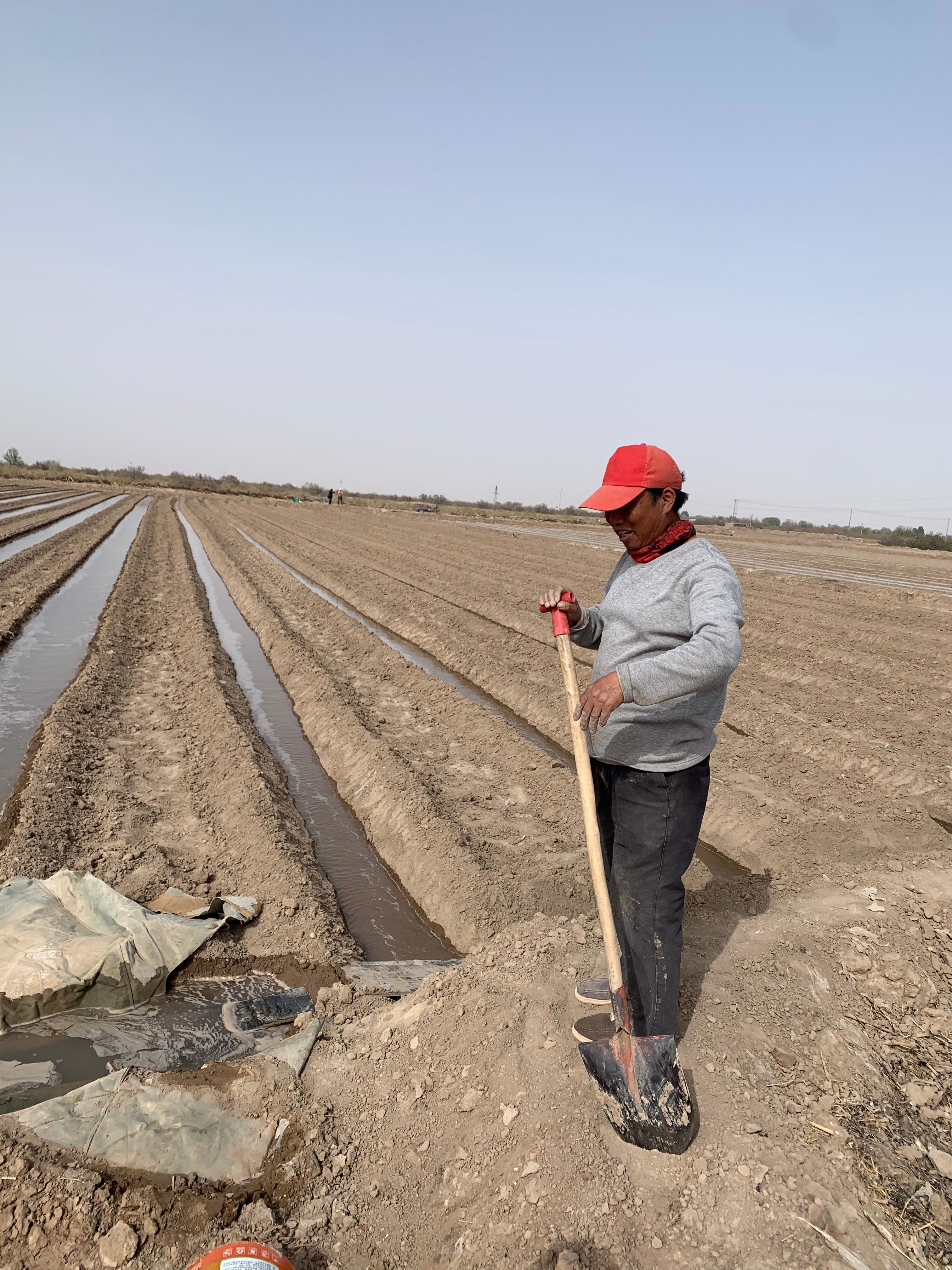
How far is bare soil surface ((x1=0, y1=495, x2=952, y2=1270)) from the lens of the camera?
6.96ft

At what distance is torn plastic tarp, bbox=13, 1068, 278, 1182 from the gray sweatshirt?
1.82 m

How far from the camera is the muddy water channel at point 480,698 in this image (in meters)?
5.21

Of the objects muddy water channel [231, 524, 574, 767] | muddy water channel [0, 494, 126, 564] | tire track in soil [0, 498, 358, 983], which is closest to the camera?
tire track in soil [0, 498, 358, 983]

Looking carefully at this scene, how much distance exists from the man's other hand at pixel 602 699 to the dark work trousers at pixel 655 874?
290 mm

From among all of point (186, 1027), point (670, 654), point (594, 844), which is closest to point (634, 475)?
point (670, 654)

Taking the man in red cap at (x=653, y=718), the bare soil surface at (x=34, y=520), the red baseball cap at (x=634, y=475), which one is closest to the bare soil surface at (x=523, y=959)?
the man in red cap at (x=653, y=718)

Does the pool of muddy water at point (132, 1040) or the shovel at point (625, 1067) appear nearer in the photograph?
the shovel at point (625, 1067)

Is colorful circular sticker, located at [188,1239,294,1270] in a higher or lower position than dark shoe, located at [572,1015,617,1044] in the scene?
lower

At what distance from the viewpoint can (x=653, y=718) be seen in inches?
86.7

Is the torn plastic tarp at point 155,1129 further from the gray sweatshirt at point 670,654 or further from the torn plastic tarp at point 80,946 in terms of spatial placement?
the gray sweatshirt at point 670,654

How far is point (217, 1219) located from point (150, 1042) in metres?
1.18

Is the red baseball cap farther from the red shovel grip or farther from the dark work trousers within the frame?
the dark work trousers

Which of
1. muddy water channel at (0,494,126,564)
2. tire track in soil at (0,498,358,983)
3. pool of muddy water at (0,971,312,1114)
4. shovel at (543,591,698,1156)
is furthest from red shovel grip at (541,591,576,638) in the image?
muddy water channel at (0,494,126,564)

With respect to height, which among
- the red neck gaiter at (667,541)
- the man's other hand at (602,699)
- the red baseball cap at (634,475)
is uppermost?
the red baseball cap at (634,475)
